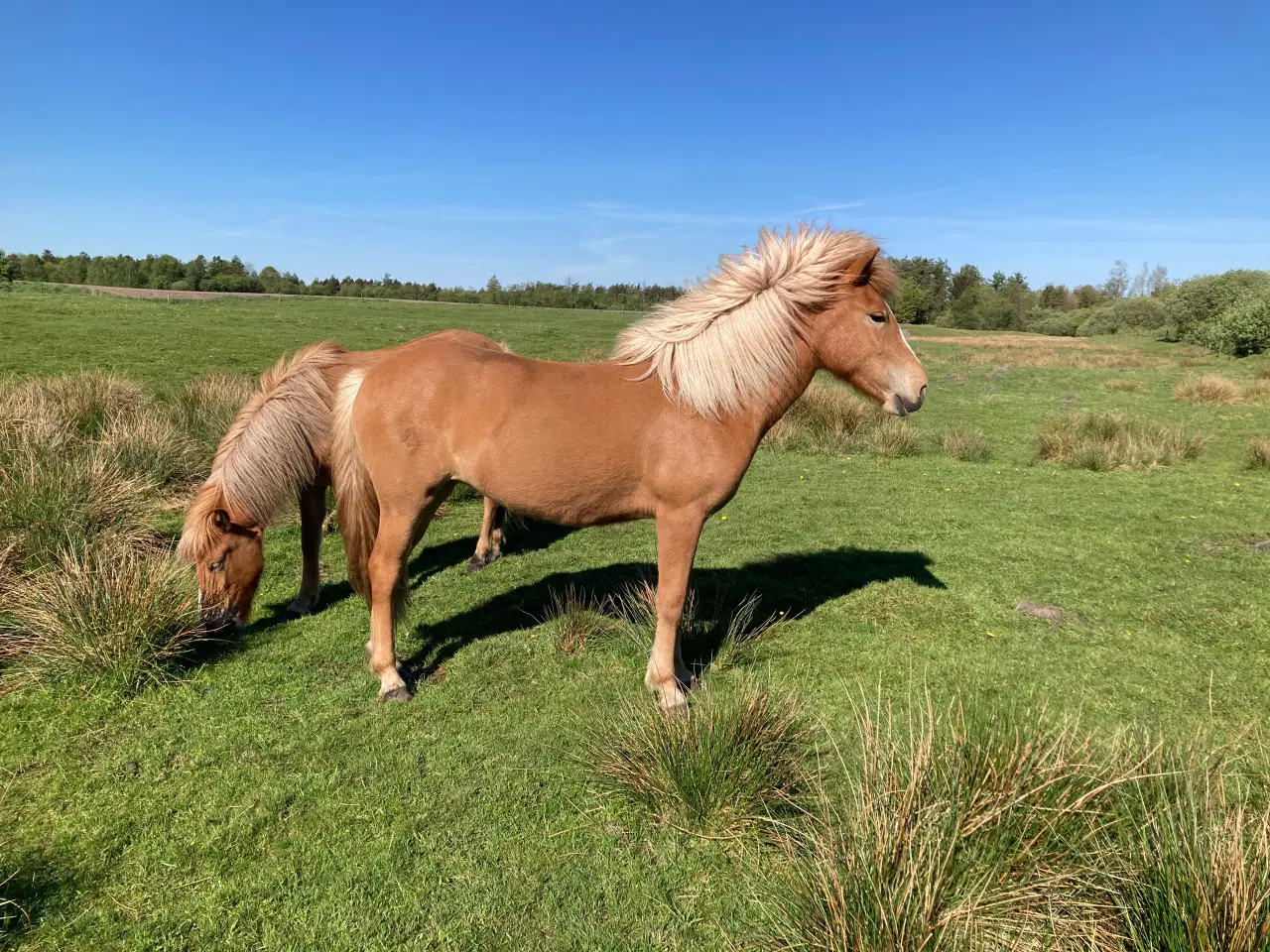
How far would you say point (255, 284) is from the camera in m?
80.8

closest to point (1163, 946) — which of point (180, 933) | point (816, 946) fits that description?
point (816, 946)

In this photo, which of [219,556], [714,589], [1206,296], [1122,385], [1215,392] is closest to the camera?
[219,556]

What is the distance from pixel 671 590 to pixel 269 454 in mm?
2959

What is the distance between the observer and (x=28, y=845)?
262cm

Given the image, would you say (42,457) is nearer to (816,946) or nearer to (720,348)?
(720,348)

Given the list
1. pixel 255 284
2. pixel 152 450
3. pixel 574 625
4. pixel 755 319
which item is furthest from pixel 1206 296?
pixel 255 284

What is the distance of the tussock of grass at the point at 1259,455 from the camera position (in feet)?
34.0

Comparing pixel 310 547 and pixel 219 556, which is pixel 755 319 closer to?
pixel 219 556

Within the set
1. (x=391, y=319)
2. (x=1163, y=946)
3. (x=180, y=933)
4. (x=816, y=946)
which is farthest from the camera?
(x=391, y=319)

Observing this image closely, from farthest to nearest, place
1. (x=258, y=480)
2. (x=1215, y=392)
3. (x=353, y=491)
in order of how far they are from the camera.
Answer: (x=1215, y=392)
(x=258, y=480)
(x=353, y=491)

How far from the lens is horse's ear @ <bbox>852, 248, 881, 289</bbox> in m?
3.46

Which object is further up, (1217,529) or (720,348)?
(720,348)

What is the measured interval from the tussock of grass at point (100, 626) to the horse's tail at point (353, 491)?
119 cm

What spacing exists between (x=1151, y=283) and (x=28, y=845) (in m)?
147
